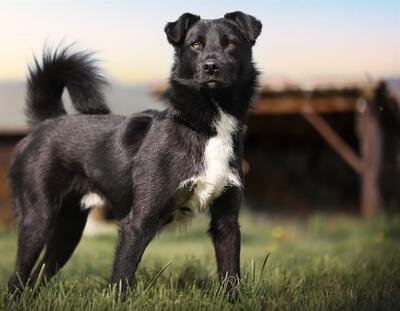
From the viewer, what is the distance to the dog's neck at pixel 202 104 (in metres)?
4.36

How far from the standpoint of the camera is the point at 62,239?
535 centimetres

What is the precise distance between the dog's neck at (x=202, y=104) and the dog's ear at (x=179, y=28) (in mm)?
280

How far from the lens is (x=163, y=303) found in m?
4.12

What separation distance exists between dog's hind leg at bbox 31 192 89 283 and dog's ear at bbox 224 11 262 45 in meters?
1.89

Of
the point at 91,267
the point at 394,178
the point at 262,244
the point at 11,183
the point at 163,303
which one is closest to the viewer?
the point at 163,303

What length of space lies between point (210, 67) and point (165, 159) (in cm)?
67

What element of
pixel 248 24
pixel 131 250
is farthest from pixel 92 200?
pixel 248 24

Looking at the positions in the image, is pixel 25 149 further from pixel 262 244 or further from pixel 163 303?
pixel 262 244

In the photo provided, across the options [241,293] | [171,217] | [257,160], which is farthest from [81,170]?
[257,160]

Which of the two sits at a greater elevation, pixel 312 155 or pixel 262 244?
pixel 312 155

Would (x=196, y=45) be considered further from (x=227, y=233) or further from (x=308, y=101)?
(x=308, y=101)

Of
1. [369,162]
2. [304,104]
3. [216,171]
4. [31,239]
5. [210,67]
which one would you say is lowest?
[369,162]

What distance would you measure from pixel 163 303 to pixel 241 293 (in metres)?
0.52

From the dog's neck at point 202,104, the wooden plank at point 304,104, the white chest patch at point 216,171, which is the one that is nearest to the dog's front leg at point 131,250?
the white chest patch at point 216,171
